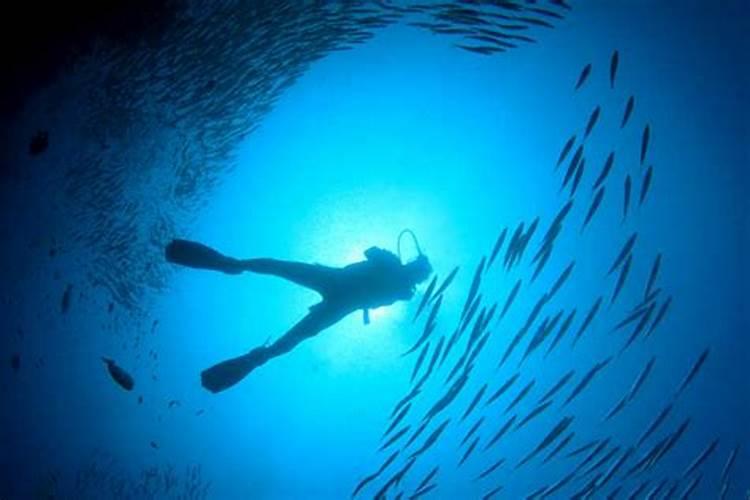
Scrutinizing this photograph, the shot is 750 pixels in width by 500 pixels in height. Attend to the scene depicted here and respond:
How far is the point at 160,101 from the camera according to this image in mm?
7859

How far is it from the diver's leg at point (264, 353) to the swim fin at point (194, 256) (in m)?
1.03

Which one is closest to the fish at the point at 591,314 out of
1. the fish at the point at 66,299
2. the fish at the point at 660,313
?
the fish at the point at 660,313

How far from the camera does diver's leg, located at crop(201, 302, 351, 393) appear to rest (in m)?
4.69

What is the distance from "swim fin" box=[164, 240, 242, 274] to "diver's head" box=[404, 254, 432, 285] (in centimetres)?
211

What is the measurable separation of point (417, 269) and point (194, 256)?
2.61 metres

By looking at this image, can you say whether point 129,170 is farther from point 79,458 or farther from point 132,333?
point 79,458

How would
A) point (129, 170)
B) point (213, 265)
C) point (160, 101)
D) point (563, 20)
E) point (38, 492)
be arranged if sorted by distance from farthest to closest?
point (38, 492)
point (129, 170)
point (160, 101)
point (563, 20)
point (213, 265)

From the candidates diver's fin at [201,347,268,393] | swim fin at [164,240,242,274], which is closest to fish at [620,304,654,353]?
diver's fin at [201,347,268,393]

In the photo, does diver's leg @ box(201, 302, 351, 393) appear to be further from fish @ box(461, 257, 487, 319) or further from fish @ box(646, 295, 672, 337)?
fish @ box(646, 295, 672, 337)

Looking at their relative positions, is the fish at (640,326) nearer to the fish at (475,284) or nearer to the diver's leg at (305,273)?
the fish at (475,284)

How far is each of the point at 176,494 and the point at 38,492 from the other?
4479 mm

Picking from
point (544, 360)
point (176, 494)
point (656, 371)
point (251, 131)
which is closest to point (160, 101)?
point (251, 131)

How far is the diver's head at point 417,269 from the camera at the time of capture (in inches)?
213

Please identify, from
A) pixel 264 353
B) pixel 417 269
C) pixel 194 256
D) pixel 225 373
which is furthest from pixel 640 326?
pixel 194 256
